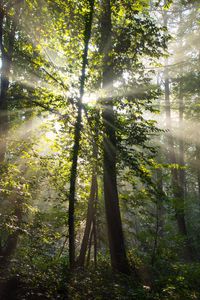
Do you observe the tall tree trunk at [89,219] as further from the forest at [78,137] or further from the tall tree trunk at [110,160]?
the tall tree trunk at [110,160]

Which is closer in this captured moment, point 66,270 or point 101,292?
point 101,292

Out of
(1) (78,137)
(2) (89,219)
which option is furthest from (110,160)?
→ (2) (89,219)

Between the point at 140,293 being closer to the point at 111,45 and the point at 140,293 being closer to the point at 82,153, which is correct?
the point at 82,153

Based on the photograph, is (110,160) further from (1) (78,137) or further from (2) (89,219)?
(2) (89,219)

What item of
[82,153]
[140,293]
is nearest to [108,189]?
[82,153]

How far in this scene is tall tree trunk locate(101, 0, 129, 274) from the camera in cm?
779

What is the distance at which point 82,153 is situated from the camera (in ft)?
23.7

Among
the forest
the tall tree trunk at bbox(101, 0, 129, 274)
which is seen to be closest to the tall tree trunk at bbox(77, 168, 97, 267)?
the forest

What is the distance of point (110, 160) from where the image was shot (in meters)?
8.01

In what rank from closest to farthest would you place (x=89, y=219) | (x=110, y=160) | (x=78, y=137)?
(x=78, y=137) < (x=110, y=160) < (x=89, y=219)

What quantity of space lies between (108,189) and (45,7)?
18.5 ft

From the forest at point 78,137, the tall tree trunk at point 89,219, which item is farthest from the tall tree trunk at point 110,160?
the tall tree trunk at point 89,219

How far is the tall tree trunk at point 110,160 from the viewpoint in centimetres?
779

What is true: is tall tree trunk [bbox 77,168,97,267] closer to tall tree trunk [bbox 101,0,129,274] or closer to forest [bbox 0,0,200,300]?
forest [bbox 0,0,200,300]
